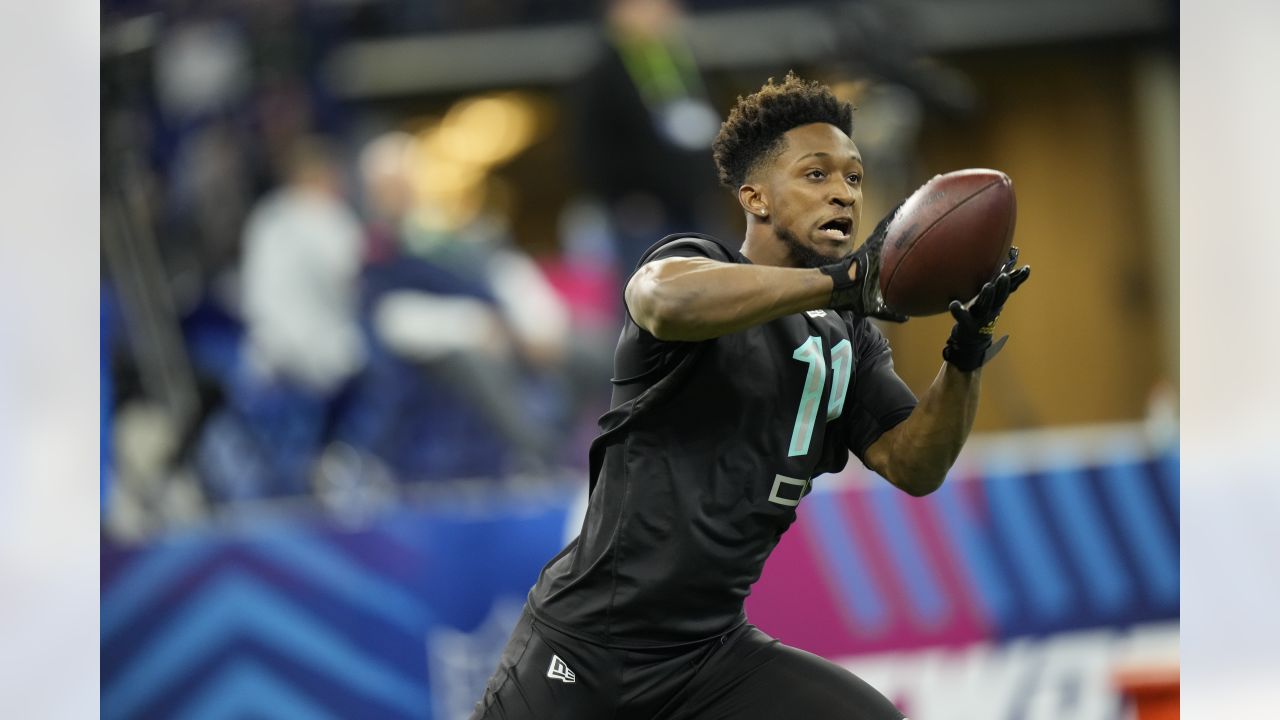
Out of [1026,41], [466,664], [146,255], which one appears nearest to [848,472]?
[466,664]

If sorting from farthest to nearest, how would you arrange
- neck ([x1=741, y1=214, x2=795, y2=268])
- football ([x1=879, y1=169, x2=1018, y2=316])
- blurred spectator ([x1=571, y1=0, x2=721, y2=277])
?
1. blurred spectator ([x1=571, y1=0, x2=721, y2=277])
2. neck ([x1=741, y1=214, x2=795, y2=268])
3. football ([x1=879, y1=169, x2=1018, y2=316])

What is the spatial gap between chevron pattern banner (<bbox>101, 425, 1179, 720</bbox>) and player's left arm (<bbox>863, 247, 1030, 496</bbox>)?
306 cm

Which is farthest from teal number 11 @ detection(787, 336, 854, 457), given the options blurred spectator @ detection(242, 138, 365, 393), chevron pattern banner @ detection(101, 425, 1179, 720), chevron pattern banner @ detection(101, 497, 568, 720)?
blurred spectator @ detection(242, 138, 365, 393)

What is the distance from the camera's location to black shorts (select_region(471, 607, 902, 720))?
10.6 ft

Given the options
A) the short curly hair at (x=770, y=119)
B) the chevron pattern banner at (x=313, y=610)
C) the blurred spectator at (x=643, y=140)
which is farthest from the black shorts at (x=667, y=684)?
the blurred spectator at (x=643, y=140)

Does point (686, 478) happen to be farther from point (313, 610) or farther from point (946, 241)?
point (313, 610)

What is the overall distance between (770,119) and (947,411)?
0.80 m

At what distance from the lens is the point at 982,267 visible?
3119 millimetres

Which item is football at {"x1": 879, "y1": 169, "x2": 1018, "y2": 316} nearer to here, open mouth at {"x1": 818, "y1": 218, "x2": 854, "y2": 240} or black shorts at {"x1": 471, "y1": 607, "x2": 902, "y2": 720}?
open mouth at {"x1": 818, "y1": 218, "x2": 854, "y2": 240}

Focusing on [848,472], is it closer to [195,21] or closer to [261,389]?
[261,389]

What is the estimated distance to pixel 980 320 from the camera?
3172mm

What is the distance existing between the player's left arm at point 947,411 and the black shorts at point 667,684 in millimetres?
495

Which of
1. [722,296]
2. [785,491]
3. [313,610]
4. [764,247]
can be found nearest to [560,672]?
[785,491]

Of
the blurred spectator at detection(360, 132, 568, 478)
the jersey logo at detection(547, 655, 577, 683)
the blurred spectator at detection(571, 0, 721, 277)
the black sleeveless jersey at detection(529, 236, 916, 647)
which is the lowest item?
the jersey logo at detection(547, 655, 577, 683)
